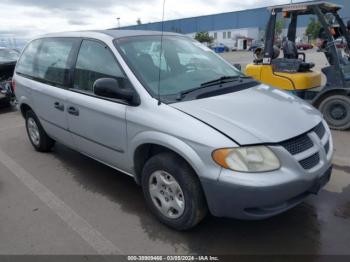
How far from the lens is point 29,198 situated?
12.9ft

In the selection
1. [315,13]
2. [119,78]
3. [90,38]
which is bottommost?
[119,78]

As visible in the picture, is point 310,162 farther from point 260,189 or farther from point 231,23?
point 231,23

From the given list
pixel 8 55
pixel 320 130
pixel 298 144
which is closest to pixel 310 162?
pixel 298 144

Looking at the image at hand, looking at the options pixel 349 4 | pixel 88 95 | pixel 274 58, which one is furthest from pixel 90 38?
pixel 349 4

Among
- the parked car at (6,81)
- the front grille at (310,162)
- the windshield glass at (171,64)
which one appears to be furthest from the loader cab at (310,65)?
the parked car at (6,81)

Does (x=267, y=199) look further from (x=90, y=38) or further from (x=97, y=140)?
(x=90, y=38)

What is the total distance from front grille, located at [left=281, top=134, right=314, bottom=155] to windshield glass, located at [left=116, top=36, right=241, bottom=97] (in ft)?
3.59

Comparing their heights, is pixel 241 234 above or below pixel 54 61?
below

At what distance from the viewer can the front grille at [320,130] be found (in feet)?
9.97

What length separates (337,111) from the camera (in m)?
6.17

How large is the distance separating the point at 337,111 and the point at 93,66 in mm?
4549

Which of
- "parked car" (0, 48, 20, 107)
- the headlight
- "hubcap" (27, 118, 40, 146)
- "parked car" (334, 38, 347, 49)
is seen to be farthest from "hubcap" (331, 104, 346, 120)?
"parked car" (0, 48, 20, 107)

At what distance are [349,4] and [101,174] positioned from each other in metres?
7.99

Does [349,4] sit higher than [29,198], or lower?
higher
